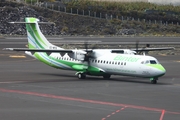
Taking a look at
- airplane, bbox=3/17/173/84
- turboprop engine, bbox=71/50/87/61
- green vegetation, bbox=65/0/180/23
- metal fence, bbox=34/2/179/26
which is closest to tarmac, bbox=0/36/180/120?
airplane, bbox=3/17/173/84

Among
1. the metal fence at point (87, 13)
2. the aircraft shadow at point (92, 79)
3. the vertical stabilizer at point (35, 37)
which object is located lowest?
the aircraft shadow at point (92, 79)

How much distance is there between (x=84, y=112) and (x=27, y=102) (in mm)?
3964

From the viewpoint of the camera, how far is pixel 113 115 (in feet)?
69.8

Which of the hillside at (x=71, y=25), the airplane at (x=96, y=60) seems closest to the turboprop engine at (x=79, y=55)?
the airplane at (x=96, y=60)

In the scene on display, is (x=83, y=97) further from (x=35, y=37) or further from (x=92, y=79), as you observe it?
(x=35, y=37)

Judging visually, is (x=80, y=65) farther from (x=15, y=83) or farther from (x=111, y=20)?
(x=111, y=20)

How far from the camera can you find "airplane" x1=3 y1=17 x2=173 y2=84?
3381cm

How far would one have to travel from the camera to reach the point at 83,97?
26.8 m

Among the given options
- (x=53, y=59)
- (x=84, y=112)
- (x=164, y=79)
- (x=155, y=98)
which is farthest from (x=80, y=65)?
(x=84, y=112)

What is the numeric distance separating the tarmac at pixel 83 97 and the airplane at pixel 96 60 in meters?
0.71

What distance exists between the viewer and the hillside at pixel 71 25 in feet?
319

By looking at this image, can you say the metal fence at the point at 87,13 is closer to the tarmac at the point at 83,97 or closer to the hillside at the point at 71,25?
the hillside at the point at 71,25

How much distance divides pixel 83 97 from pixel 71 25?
76.9m

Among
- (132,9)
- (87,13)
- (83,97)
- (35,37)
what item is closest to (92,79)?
(35,37)
